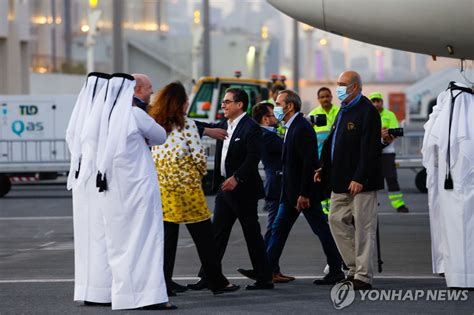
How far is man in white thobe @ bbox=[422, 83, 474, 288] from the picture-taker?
10.9 metres

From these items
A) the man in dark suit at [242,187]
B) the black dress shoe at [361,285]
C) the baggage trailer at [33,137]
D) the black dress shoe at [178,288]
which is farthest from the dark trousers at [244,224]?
the baggage trailer at [33,137]

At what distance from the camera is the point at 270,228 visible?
12422mm

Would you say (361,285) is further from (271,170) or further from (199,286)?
(271,170)

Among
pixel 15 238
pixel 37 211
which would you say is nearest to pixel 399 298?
pixel 15 238

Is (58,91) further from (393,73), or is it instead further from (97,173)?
(393,73)

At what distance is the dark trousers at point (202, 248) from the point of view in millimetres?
10812

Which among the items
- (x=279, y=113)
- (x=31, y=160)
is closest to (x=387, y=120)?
(x=279, y=113)

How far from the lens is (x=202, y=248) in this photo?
10883 millimetres

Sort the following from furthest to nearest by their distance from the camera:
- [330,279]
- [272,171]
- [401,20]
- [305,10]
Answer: [305,10], [401,20], [272,171], [330,279]

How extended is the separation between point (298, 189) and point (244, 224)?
67 cm

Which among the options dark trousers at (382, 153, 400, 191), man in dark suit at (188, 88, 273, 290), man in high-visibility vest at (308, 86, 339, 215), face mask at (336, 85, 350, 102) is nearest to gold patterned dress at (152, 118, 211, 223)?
man in dark suit at (188, 88, 273, 290)

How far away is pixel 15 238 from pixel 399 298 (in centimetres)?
770

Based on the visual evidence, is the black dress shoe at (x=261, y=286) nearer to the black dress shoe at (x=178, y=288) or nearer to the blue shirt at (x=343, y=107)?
the black dress shoe at (x=178, y=288)

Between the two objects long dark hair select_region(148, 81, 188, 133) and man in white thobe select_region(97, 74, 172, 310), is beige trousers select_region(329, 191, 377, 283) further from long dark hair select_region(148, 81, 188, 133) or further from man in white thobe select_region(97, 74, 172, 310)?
man in white thobe select_region(97, 74, 172, 310)
